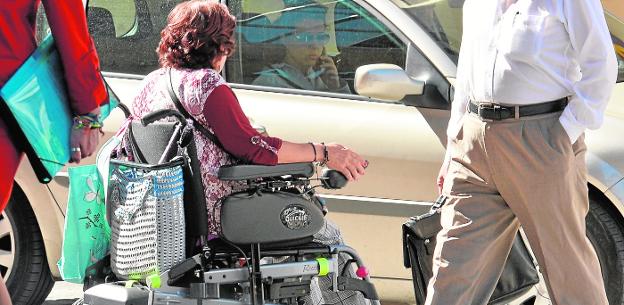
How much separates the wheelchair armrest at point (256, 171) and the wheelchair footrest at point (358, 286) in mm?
450

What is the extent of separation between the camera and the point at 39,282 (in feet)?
17.8

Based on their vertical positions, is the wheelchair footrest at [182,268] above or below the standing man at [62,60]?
below

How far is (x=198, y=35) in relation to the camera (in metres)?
4.29

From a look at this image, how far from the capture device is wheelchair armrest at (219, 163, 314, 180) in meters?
4.13

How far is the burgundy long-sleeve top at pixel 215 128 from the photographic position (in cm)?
416

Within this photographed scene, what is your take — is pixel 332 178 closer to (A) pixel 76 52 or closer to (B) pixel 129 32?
(A) pixel 76 52

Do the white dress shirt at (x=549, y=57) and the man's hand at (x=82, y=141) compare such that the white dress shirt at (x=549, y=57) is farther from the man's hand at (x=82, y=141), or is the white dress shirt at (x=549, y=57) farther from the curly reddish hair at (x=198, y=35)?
the man's hand at (x=82, y=141)

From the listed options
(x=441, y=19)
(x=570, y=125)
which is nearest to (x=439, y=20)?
(x=441, y=19)

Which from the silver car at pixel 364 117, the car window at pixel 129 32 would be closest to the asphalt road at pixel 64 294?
the silver car at pixel 364 117

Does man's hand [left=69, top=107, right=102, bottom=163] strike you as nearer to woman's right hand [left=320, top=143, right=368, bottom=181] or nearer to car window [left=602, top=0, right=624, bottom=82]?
woman's right hand [left=320, top=143, right=368, bottom=181]

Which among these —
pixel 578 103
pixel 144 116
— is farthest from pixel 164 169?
pixel 578 103

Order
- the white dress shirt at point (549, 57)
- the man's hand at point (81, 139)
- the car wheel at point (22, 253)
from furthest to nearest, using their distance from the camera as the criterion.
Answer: the car wheel at point (22, 253), the white dress shirt at point (549, 57), the man's hand at point (81, 139)

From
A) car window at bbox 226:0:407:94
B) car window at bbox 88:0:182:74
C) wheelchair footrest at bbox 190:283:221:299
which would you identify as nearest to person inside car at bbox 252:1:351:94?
car window at bbox 226:0:407:94

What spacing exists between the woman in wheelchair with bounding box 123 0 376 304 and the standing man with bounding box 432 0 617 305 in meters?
0.43
